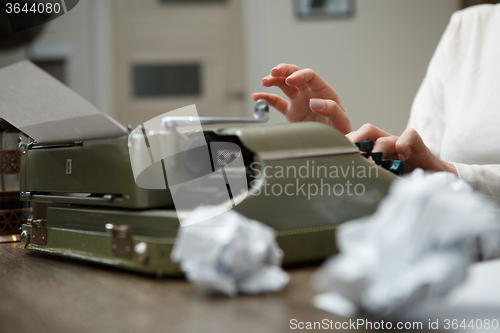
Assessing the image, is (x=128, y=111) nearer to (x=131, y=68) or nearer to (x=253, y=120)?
(x=131, y=68)

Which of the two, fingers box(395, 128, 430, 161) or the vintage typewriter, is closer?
the vintage typewriter

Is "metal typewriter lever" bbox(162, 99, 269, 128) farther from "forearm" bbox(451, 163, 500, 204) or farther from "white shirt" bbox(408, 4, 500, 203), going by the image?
"white shirt" bbox(408, 4, 500, 203)

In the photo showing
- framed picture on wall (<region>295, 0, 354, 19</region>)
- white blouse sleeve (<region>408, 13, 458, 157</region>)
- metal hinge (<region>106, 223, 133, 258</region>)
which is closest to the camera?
metal hinge (<region>106, 223, 133, 258</region>)

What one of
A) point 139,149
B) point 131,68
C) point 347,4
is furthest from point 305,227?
point 131,68

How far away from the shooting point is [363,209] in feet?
1.73

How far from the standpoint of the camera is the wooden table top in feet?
1.11

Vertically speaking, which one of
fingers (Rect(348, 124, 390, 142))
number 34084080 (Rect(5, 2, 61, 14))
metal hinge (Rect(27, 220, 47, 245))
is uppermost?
number 34084080 (Rect(5, 2, 61, 14))

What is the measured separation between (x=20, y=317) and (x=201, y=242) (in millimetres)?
167

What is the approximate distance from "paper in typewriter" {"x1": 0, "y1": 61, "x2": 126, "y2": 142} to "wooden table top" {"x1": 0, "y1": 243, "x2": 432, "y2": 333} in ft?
0.57

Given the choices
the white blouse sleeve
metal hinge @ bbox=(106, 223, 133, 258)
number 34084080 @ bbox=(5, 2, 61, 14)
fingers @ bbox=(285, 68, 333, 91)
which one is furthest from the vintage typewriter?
the white blouse sleeve

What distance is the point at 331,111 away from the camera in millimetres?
805

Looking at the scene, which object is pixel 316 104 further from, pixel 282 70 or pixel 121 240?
pixel 121 240

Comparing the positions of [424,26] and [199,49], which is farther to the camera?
[199,49]

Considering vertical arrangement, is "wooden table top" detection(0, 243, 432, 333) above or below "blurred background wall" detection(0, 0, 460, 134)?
below
